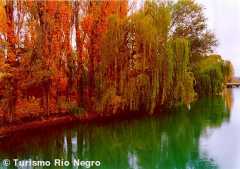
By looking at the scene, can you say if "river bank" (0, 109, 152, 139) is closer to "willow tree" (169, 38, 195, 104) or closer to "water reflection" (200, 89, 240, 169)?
"willow tree" (169, 38, 195, 104)

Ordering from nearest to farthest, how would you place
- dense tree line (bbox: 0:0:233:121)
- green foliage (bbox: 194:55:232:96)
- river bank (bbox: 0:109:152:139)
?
river bank (bbox: 0:109:152:139), dense tree line (bbox: 0:0:233:121), green foliage (bbox: 194:55:232:96)

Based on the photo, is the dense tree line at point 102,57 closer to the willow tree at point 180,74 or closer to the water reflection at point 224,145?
the willow tree at point 180,74

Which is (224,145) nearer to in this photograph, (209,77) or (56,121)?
(56,121)

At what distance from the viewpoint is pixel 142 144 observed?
4.17 metres

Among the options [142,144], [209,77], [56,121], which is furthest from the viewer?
[209,77]

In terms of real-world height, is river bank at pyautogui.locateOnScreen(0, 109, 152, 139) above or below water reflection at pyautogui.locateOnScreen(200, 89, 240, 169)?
above

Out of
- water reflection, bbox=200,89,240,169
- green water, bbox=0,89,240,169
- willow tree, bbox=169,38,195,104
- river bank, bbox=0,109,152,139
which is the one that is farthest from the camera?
willow tree, bbox=169,38,195,104

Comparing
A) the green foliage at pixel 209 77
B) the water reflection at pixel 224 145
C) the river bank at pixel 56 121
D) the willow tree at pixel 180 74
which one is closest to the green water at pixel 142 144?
the water reflection at pixel 224 145

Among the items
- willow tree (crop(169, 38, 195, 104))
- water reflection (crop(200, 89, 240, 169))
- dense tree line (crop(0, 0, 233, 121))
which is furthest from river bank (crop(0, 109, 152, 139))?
water reflection (crop(200, 89, 240, 169))

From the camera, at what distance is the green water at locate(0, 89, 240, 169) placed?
11.0 ft

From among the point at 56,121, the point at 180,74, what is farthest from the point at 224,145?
the point at 180,74

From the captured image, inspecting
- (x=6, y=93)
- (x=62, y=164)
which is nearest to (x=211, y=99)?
(x=6, y=93)

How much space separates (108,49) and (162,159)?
8.66 ft

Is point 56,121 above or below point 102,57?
below
